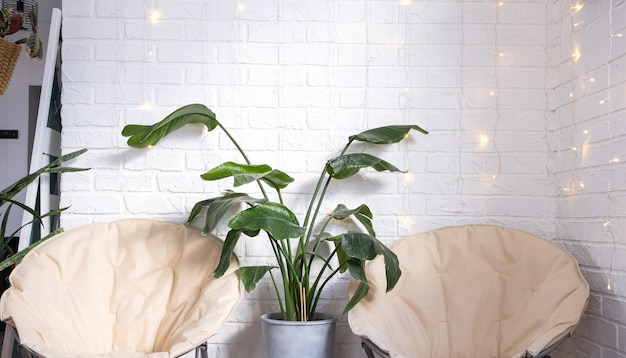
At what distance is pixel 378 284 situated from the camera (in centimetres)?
217

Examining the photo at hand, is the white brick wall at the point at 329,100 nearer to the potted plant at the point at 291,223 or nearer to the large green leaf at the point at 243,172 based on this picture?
the potted plant at the point at 291,223

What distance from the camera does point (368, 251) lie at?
189 cm

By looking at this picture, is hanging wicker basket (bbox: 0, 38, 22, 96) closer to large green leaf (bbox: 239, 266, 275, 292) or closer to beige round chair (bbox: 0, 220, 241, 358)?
beige round chair (bbox: 0, 220, 241, 358)

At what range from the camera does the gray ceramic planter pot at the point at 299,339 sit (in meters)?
2.07

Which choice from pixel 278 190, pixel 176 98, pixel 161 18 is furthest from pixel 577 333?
pixel 161 18

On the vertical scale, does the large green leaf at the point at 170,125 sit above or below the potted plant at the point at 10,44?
below

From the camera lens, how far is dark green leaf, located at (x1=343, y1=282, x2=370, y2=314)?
2.00 meters

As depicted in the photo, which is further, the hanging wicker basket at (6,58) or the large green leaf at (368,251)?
the hanging wicker basket at (6,58)

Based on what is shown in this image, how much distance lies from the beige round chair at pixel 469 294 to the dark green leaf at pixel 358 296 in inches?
1.0

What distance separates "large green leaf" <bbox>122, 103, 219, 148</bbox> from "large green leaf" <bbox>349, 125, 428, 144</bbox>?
55cm

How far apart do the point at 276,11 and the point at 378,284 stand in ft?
3.87

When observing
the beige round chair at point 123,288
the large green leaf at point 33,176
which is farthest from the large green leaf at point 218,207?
the large green leaf at point 33,176

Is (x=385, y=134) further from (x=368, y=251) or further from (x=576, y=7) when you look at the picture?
(x=576, y=7)

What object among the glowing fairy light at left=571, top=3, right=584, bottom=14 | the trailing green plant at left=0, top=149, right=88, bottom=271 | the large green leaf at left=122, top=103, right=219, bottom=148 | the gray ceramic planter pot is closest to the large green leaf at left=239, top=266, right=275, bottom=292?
the gray ceramic planter pot
